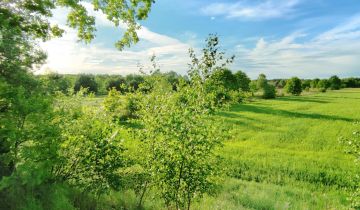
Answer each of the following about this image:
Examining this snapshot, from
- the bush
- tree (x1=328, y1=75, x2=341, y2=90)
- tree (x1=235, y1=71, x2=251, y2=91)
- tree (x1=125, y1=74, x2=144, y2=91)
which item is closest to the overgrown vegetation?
tree (x1=125, y1=74, x2=144, y2=91)

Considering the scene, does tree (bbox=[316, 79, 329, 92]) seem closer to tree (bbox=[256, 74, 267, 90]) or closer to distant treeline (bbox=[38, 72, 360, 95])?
distant treeline (bbox=[38, 72, 360, 95])

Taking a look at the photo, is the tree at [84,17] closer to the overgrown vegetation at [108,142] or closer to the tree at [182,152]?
the overgrown vegetation at [108,142]

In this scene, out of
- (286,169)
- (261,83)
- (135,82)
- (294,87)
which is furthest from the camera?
(294,87)

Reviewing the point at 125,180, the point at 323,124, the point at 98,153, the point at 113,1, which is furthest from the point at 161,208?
the point at 323,124

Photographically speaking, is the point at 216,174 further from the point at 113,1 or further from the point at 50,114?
the point at 113,1

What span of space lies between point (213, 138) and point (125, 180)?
8.13ft

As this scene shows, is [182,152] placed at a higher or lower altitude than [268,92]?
higher

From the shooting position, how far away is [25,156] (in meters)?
4.69

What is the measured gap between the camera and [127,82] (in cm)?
7456

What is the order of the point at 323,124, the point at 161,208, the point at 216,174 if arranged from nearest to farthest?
1. the point at 216,174
2. the point at 161,208
3. the point at 323,124

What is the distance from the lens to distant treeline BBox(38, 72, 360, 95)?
7.22 meters

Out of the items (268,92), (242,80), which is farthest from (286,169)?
(268,92)

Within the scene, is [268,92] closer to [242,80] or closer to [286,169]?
[242,80]

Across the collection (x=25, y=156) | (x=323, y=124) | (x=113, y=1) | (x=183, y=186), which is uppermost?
(x=113, y=1)
